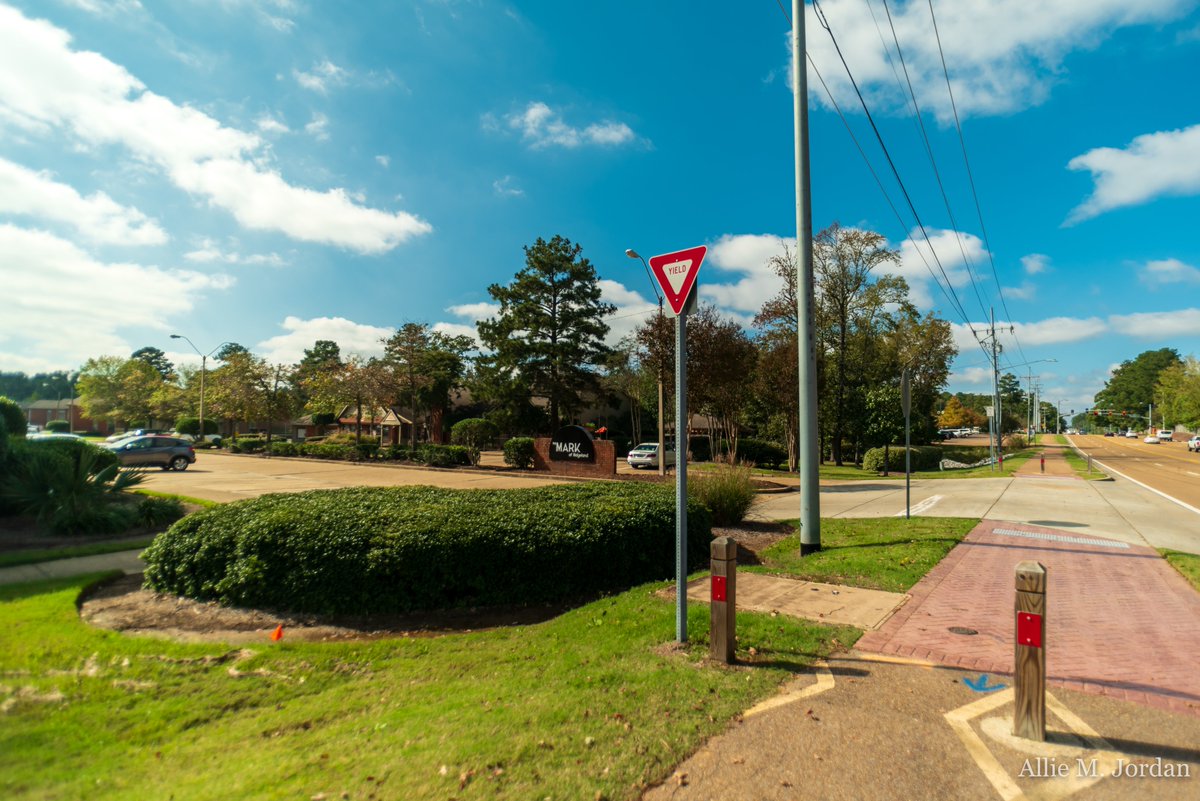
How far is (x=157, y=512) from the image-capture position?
1104 cm

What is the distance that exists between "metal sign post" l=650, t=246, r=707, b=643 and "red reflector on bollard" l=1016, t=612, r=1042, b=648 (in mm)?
2081

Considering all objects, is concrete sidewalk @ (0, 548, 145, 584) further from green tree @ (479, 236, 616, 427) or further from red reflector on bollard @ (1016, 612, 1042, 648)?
green tree @ (479, 236, 616, 427)

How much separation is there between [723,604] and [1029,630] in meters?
1.83

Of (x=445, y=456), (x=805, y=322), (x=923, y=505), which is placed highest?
(x=805, y=322)

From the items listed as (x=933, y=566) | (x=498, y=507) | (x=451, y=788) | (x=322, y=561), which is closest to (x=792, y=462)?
(x=933, y=566)

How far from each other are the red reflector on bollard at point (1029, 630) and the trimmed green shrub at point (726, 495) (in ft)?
23.7

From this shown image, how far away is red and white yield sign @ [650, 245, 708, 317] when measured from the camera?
4.66 m

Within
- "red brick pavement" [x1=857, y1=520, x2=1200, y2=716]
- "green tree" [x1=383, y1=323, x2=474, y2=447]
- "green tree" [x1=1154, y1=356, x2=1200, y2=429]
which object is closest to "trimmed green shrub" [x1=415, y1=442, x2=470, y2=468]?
"green tree" [x1=383, y1=323, x2=474, y2=447]

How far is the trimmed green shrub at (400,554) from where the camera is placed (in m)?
5.79

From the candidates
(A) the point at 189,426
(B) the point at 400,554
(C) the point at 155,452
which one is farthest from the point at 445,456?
(A) the point at 189,426

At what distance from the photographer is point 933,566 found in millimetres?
7488

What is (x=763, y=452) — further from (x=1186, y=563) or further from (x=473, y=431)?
(x=1186, y=563)

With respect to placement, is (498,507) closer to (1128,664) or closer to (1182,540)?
(1128,664)

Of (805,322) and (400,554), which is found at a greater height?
(805,322)
